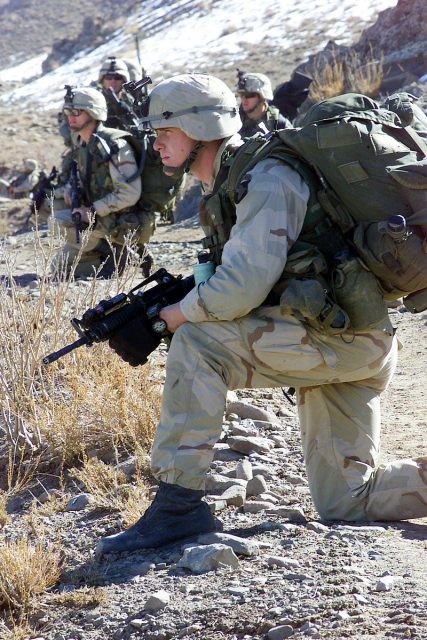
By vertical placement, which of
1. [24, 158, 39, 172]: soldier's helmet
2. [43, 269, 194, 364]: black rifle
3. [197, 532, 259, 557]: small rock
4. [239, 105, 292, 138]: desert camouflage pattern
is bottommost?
[24, 158, 39, 172]: soldier's helmet

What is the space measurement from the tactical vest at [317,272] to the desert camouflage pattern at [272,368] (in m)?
0.05

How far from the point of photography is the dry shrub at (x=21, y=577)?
319cm

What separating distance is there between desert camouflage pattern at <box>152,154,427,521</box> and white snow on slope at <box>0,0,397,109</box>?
20384 mm

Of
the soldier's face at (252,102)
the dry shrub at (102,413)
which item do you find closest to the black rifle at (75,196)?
the soldier's face at (252,102)

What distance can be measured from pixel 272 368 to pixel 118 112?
7.24 meters

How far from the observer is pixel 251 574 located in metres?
3.12

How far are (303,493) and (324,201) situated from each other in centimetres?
122

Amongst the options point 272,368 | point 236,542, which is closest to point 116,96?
point 272,368

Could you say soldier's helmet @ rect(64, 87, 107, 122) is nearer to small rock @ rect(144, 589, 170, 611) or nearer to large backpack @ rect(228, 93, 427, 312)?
large backpack @ rect(228, 93, 427, 312)

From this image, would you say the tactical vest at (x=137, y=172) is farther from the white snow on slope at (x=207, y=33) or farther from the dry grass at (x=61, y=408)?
the white snow on slope at (x=207, y=33)

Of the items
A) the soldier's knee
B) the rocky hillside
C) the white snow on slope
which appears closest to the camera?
the soldier's knee

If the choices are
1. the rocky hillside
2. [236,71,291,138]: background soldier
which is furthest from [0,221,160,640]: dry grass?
the rocky hillside

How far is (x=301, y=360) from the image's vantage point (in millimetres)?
3381

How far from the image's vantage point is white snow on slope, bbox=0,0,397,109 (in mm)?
26078
